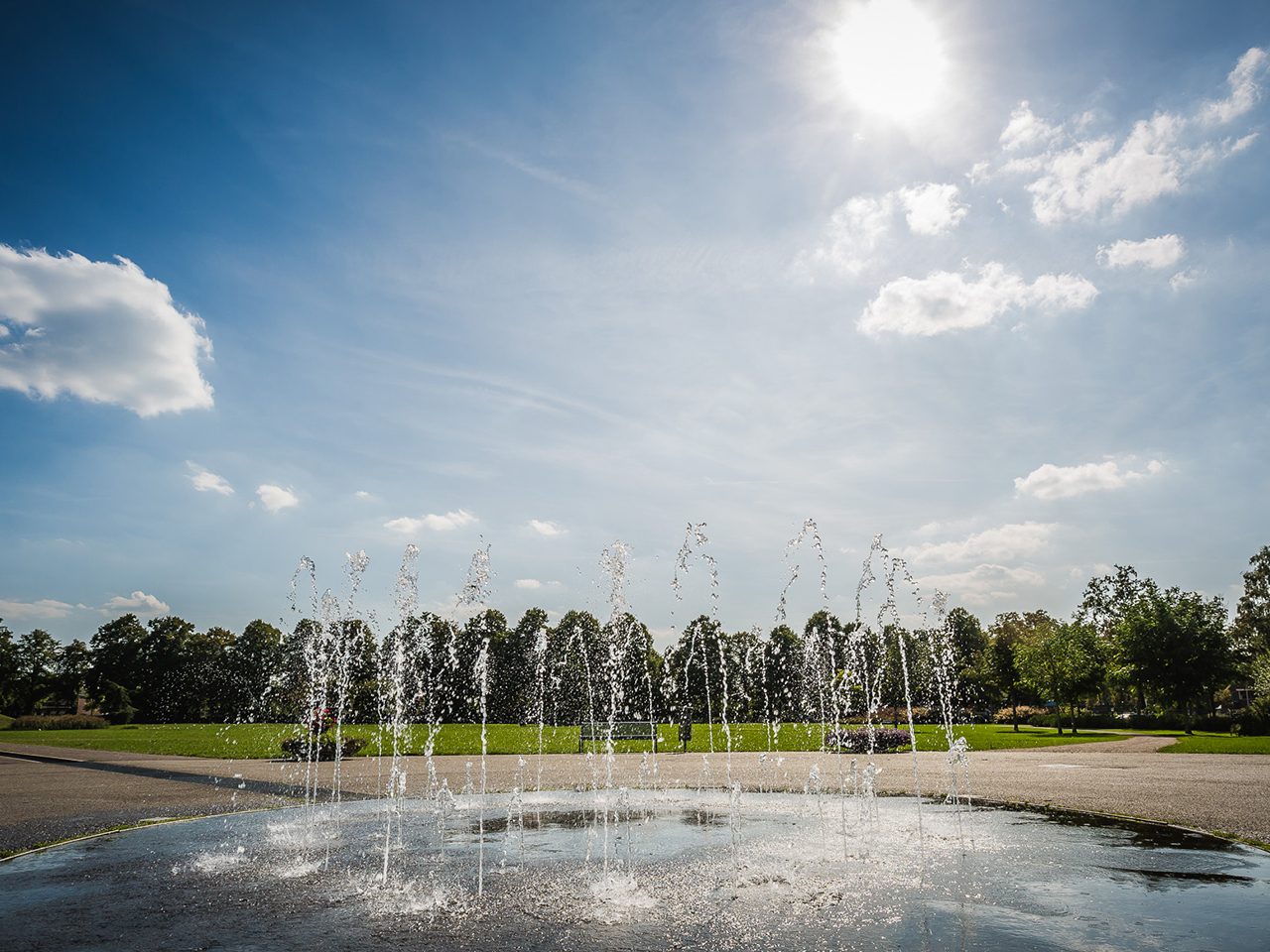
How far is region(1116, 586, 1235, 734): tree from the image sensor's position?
129ft

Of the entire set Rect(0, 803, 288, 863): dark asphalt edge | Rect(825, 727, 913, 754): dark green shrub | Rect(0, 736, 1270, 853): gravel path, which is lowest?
Rect(825, 727, 913, 754): dark green shrub

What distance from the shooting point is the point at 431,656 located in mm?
84688

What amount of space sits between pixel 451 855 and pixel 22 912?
3.89 meters

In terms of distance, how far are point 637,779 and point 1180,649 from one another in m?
37.6

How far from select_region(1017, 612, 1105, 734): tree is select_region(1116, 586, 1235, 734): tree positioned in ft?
6.24

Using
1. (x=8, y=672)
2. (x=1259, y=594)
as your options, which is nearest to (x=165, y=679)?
(x=8, y=672)

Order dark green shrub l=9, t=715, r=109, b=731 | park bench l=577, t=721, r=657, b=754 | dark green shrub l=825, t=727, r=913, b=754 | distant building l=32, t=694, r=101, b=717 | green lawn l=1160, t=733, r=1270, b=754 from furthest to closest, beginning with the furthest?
distant building l=32, t=694, r=101, b=717
dark green shrub l=9, t=715, r=109, b=731
dark green shrub l=825, t=727, r=913, b=754
park bench l=577, t=721, r=657, b=754
green lawn l=1160, t=733, r=1270, b=754

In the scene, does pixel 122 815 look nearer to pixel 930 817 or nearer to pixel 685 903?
pixel 685 903

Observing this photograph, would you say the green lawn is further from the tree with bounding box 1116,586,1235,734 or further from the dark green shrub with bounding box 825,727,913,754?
the tree with bounding box 1116,586,1235,734

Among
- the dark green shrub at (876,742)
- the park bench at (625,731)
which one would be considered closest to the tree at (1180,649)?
the dark green shrub at (876,742)

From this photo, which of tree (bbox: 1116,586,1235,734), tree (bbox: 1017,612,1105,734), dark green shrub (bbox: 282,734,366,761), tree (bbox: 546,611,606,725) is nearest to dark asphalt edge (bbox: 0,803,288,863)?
dark green shrub (bbox: 282,734,366,761)

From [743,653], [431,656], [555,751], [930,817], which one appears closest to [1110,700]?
[743,653]

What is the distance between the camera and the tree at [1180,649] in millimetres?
39250

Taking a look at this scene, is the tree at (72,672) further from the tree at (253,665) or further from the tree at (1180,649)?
the tree at (1180,649)
